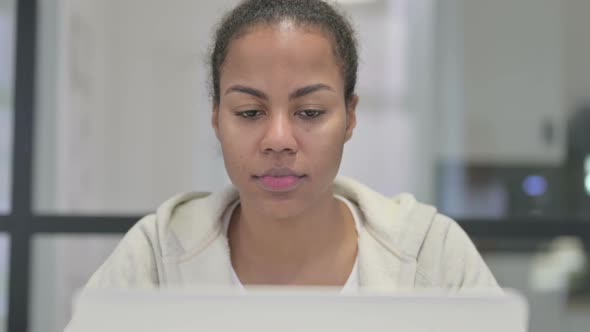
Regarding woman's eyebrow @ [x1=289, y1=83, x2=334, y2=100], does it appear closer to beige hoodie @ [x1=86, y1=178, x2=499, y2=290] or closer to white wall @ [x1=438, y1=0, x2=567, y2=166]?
beige hoodie @ [x1=86, y1=178, x2=499, y2=290]

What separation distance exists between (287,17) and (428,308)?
1.96ft

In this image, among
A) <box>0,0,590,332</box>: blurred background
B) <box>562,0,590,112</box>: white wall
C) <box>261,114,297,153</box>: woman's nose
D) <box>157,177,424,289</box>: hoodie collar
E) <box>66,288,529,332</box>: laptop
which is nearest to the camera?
<box>66,288,529,332</box>: laptop

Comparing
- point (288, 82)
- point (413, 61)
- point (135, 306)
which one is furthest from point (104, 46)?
point (135, 306)

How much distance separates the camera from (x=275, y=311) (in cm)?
36

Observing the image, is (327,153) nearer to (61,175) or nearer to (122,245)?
(122,245)

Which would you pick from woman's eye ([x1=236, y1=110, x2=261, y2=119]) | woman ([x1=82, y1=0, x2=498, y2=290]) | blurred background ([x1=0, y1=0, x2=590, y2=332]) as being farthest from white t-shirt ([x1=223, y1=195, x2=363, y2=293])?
blurred background ([x1=0, y1=0, x2=590, y2=332])

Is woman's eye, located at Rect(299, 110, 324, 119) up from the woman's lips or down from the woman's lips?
up

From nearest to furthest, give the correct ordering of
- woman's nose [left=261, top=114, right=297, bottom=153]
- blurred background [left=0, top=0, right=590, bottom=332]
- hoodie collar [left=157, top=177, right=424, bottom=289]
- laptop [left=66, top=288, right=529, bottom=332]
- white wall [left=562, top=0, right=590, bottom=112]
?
laptop [left=66, top=288, right=529, bottom=332] → woman's nose [left=261, top=114, right=297, bottom=153] → hoodie collar [left=157, top=177, right=424, bottom=289] → blurred background [left=0, top=0, right=590, bottom=332] → white wall [left=562, top=0, right=590, bottom=112]

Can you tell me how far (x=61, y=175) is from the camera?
193 centimetres

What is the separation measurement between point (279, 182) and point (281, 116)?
97mm

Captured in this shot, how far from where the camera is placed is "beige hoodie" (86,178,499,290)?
942 mm

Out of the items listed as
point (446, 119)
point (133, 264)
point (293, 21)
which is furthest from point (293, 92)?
point (446, 119)

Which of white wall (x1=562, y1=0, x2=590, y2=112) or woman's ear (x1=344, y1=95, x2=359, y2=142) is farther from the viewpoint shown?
white wall (x1=562, y1=0, x2=590, y2=112)

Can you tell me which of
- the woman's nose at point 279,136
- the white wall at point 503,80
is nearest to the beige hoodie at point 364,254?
the woman's nose at point 279,136
